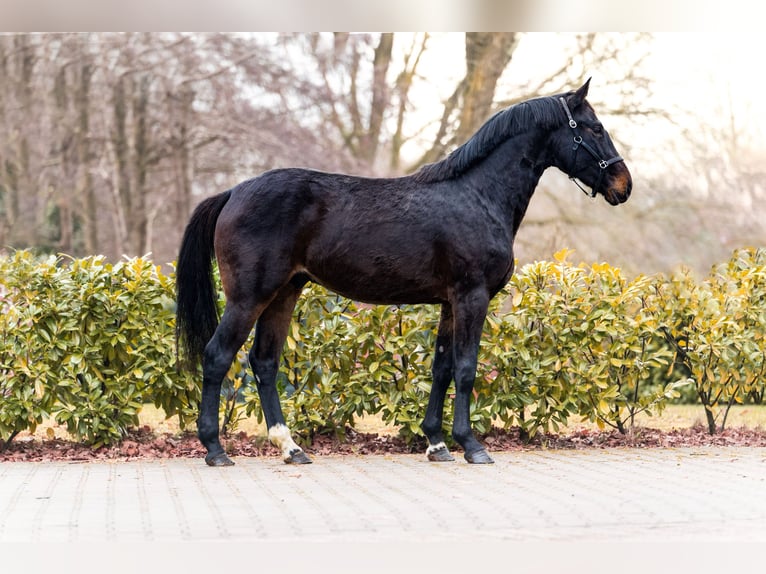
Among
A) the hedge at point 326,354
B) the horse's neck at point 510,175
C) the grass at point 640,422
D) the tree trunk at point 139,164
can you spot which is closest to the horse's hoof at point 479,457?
the hedge at point 326,354

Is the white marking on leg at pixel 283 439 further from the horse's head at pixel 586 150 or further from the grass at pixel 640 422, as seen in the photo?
the horse's head at pixel 586 150

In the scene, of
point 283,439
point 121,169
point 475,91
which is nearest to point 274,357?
point 283,439

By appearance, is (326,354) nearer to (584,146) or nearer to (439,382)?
(439,382)

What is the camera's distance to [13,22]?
827 cm

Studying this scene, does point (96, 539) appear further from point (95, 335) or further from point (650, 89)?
point (650, 89)

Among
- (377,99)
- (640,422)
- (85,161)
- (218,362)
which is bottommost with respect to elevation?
(640,422)

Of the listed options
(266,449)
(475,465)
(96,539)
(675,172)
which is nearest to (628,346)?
(475,465)

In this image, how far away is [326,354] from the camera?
715 centimetres

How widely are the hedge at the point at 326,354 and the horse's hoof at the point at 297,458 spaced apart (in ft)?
1.99

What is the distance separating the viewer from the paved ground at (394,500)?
4.25 m

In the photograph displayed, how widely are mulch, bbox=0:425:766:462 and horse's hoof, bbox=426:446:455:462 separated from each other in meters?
0.54

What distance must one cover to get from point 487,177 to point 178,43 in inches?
446

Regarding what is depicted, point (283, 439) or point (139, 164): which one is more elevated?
point (139, 164)

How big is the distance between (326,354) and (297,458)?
3.06 ft
